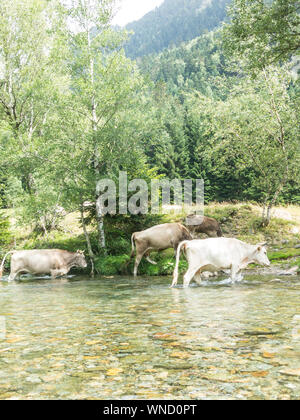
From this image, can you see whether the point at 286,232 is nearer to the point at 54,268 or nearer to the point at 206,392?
the point at 54,268

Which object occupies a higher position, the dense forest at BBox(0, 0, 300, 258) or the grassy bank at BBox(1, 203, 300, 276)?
the dense forest at BBox(0, 0, 300, 258)

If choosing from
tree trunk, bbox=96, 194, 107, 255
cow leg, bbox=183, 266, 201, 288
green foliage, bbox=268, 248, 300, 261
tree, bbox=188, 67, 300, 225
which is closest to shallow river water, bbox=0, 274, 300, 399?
cow leg, bbox=183, 266, 201, 288

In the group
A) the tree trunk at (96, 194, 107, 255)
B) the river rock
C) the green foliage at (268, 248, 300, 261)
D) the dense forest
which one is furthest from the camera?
the tree trunk at (96, 194, 107, 255)

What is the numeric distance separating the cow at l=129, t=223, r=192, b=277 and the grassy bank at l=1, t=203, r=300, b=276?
87 centimetres

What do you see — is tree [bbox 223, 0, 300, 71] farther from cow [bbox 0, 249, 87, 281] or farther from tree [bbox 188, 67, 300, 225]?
cow [bbox 0, 249, 87, 281]

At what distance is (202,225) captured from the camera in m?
22.4

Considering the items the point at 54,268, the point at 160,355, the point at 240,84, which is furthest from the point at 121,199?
the point at 160,355

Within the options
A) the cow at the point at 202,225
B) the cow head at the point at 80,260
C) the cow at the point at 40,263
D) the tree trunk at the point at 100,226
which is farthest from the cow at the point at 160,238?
the cow at the point at 40,263

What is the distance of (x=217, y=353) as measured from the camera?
529 centimetres

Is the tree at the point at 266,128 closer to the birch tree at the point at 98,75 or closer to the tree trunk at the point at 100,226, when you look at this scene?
the birch tree at the point at 98,75

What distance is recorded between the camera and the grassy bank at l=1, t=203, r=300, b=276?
1969 cm

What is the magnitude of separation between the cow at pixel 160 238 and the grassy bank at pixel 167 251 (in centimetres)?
87

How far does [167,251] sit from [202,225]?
255cm

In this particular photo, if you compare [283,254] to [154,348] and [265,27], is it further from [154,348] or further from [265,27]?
[154,348]
